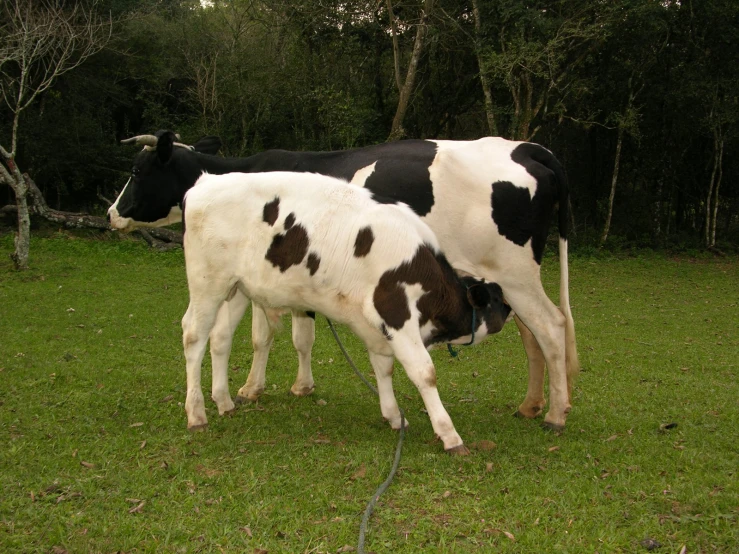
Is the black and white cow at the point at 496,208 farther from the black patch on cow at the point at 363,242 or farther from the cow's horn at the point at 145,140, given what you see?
the cow's horn at the point at 145,140

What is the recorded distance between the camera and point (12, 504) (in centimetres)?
489

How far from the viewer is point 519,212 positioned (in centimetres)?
685

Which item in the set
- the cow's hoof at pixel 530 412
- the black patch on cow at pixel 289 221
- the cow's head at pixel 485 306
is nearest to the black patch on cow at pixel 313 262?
the black patch on cow at pixel 289 221

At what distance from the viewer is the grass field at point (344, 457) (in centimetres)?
460

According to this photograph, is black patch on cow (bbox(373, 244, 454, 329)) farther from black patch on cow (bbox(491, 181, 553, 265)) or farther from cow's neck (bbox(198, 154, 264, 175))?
cow's neck (bbox(198, 154, 264, 175))

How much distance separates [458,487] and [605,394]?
153 inches

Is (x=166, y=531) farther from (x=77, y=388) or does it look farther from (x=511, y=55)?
(x=511, y=55)

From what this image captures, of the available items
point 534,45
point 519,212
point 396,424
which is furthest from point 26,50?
point 396,424

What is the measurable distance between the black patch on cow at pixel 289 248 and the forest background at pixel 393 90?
1556 cm

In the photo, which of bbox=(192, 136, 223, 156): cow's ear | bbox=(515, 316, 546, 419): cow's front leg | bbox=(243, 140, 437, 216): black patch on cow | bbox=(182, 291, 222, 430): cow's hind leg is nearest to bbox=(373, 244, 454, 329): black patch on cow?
bbox=(243, 140, 437, 216): black patch on cow

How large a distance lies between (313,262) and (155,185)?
2904 millimetres

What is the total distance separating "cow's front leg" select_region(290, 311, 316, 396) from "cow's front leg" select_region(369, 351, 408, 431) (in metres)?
1.38

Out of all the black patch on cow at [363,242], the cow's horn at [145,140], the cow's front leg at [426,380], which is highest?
the cow's horn at [145,140]

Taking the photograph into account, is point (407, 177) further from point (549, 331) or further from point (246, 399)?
point (246, 399)
